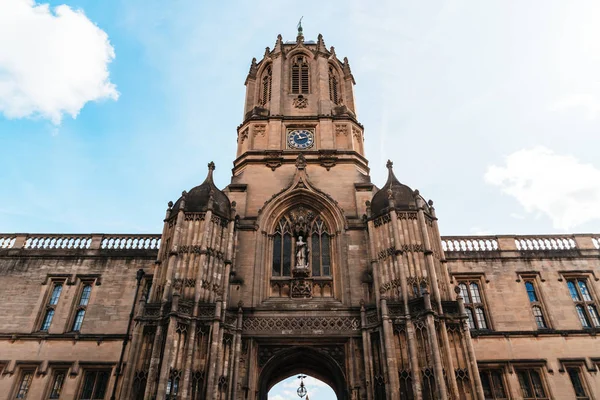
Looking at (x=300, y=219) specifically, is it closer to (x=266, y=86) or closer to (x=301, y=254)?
(x=301, y=254)

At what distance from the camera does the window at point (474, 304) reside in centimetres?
1994

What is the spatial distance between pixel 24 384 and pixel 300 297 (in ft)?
38.3

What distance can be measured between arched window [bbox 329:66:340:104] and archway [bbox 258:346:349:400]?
14455mm

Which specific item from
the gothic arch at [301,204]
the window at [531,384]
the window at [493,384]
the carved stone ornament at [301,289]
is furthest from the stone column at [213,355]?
the window at [531,384]

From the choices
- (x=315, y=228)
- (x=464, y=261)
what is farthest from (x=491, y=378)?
(x=315, y=228)

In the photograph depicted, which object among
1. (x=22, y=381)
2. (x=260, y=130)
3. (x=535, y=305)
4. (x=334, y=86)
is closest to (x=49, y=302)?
(x=22, y=381)

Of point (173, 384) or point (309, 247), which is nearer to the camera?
point (173, 384)

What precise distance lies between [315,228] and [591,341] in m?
12.4

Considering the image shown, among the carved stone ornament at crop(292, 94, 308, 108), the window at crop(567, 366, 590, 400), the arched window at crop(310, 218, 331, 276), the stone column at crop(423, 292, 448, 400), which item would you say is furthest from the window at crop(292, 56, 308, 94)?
the window at crop(567, 366, 590, 400)

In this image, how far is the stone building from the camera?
49.8 feet

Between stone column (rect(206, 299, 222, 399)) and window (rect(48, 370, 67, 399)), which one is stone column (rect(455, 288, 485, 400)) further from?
window (rect(48, 370, 67, 399))

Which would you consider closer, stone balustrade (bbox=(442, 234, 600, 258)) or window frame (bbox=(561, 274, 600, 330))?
window frame (bbox=(561, 274, 600, 330))

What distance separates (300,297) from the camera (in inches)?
704

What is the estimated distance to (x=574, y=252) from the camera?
21.5 m
